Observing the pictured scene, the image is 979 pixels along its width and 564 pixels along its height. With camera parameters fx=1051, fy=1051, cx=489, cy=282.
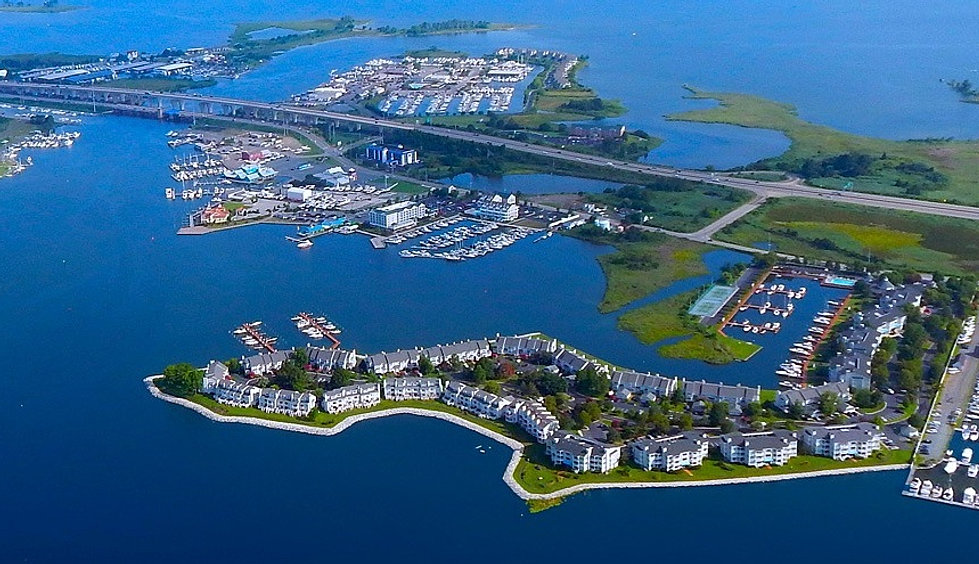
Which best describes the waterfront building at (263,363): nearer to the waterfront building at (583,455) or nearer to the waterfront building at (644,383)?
the waterfront building at (583,455)

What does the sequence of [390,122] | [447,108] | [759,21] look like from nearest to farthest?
1. [390,122]
2. [447,108]
3. [759,21]

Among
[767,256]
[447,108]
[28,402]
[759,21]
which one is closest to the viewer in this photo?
[28,402]

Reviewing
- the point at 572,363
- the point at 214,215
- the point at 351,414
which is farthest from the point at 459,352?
the point at 214,215

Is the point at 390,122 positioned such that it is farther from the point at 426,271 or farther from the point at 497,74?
the point at 426,271

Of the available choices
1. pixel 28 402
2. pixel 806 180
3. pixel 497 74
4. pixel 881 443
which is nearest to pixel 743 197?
pixel 806 180

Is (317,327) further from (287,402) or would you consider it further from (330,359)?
(287,402)

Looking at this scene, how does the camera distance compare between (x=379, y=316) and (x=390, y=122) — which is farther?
(x=390, y=122)

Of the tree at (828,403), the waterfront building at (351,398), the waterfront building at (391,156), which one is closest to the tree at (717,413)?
the tree at (828,403)

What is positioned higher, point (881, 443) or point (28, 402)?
point (881, 443)

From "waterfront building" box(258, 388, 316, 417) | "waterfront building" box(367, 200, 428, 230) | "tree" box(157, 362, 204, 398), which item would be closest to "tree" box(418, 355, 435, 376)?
"waterfront building" box(258, 388, 316, 417)
